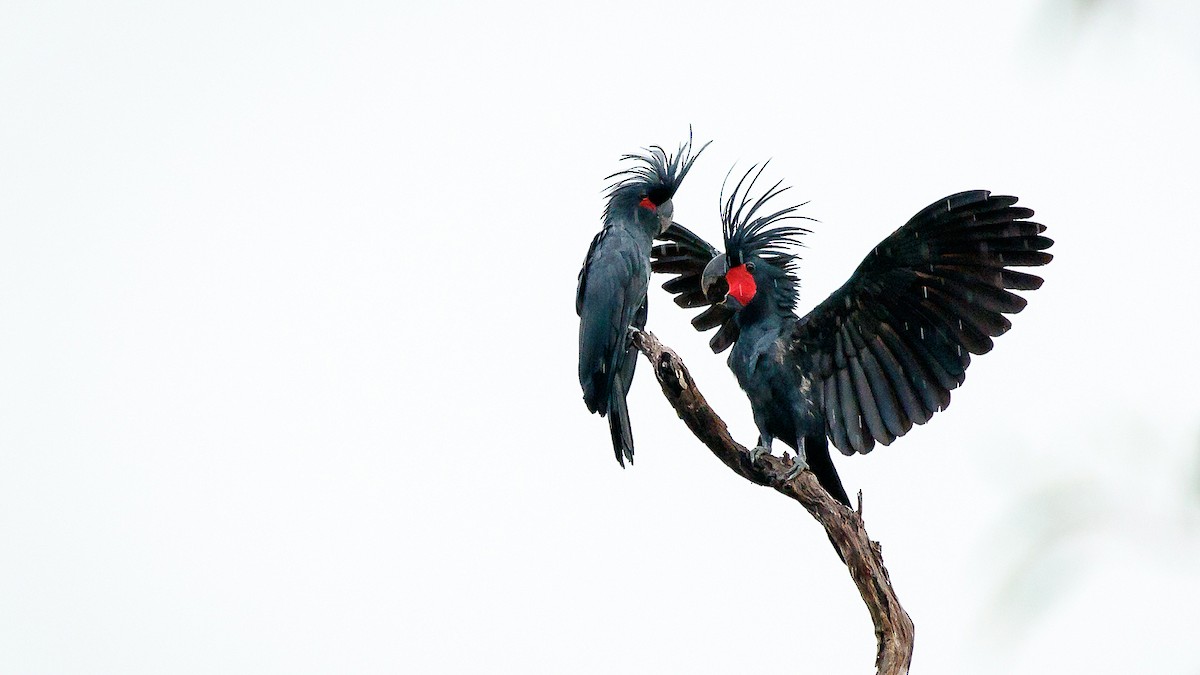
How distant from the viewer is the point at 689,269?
6043mm

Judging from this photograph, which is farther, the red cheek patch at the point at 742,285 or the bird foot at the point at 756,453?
the red cheek patch at the point at 742,285

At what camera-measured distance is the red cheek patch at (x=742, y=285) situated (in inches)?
196

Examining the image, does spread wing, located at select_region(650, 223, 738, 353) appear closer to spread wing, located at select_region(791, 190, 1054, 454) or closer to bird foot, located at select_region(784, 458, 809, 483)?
spread wing, located at select_region(791, 190, 1054, 454)

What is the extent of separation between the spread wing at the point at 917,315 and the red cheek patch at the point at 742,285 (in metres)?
0.25

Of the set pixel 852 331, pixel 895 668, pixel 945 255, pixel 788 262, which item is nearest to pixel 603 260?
pixel 788 262

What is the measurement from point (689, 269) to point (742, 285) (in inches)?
42.5

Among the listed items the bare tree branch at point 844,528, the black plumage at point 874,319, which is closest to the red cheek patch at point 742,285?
the black plumage at point 874,319

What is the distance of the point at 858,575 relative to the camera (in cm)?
453

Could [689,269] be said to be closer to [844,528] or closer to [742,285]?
[742,285]

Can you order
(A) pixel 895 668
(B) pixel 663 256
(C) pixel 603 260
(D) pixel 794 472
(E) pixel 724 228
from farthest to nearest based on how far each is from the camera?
(B) pixel 663 256 → (C) pixel 603 260 → (E) pixel 724 228 → (D) pixel 794 472 → (A) pixel 895 668

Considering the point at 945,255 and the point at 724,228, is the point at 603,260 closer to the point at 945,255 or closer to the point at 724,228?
the point at 724,228

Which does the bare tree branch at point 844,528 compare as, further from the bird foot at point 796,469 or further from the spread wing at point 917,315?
the spread wing at point 917,315

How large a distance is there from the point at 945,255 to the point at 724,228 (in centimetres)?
96

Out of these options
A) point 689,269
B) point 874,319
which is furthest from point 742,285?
point 689,269
